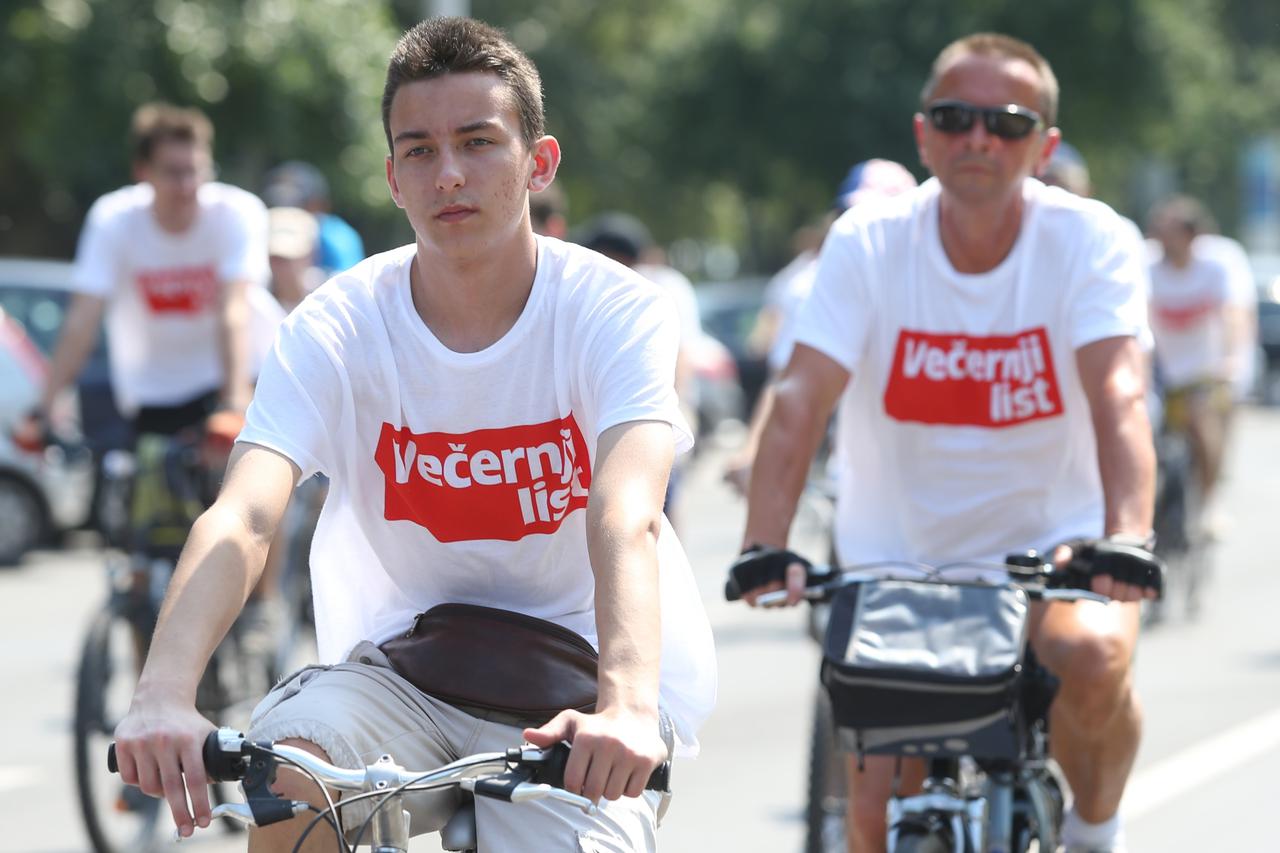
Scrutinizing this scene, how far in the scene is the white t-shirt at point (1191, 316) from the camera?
13.4 meters

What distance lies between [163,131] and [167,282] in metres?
0.54

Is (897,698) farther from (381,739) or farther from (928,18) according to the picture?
(928,18)

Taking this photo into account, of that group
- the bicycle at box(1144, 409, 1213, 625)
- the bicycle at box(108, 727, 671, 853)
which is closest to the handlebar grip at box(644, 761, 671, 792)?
the bicycle at box(108, 727, 671, 853)

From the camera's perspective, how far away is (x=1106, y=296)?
4.68 m

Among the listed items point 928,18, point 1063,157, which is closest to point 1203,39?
point 928,18

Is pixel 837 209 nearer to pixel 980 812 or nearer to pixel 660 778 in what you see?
pixel 980 812

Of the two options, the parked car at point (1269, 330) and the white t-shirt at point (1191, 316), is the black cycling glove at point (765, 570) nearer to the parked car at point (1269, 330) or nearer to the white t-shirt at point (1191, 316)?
the white t-shirt at point (1191, 316)

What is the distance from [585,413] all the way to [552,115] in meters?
31.3

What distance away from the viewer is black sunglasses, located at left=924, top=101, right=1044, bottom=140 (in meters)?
4.77

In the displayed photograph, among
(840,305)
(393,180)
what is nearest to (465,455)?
(393,180)

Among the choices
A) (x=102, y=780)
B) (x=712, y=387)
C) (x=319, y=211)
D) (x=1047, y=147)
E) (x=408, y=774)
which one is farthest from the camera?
(x=712, y=387)

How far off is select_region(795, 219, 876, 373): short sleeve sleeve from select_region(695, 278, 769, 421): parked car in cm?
1934

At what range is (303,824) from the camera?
3.10 meters

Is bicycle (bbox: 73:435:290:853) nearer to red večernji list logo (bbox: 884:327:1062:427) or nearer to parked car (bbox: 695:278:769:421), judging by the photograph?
red večernji list logo (bbox: 884:327:1062:427)
